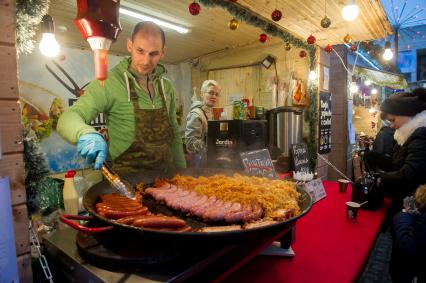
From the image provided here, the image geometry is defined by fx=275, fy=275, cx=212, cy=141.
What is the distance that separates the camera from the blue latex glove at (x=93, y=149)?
1.52m

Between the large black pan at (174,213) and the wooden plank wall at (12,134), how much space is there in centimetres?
29

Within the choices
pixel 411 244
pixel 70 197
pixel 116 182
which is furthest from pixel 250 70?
pixel 116 182

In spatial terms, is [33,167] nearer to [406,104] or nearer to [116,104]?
[116,104]

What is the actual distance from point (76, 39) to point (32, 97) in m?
1.30

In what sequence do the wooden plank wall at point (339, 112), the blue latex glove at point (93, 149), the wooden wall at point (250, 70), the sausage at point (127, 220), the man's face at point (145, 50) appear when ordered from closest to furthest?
the sausage at point (127, 220) < the blue latex glove at point (93, 149) < the man's face at point (145, 50) < the wooden wall at point (250, 70) < the wooden plank wall at point (339, 112)

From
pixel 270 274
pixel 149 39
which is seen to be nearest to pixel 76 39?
pixel 149 39

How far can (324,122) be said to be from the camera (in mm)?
6160

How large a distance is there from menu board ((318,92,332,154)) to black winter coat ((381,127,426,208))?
2.75 m

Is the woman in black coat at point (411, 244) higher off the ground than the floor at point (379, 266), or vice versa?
the woman in black coat at point (411, 244)

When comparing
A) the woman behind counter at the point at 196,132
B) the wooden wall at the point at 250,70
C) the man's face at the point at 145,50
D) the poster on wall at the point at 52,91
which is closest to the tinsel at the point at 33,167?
the man's face at the point at 145,50

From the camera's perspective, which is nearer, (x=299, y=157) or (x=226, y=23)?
(x=299, y=157)

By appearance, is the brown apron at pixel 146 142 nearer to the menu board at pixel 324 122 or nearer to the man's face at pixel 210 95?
the man's face at pixel 210 95

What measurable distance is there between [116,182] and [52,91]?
416 centimetres

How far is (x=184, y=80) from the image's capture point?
25.1 feet
